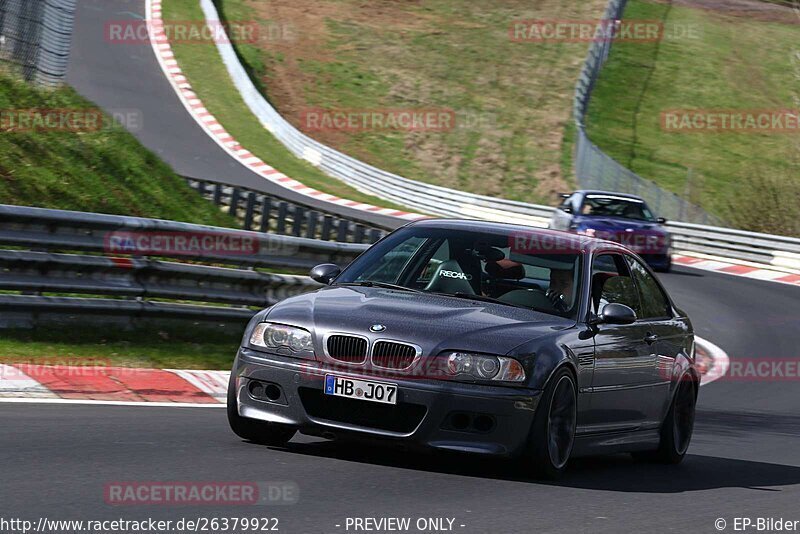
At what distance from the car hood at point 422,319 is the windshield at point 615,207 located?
709 inches

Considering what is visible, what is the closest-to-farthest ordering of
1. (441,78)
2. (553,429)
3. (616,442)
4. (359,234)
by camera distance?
(553,429) → (616,442) → (359,234) → (441,78)

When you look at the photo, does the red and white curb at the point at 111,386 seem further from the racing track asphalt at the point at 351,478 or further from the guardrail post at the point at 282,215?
the guardrail post at the point at 282,215

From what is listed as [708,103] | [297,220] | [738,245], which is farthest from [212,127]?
[708,103]

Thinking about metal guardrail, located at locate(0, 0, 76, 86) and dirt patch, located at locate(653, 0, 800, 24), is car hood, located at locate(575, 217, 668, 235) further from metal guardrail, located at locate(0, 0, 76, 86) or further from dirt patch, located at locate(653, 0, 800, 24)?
dirt patch, located at locate(653, 0, 800, 24)

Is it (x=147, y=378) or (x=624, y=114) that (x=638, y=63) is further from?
(x=147, y=378)

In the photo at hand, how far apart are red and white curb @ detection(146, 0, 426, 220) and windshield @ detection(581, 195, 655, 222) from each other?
23.8 feet

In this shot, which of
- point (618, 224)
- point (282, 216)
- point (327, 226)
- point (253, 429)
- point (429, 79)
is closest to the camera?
point (253, 429)

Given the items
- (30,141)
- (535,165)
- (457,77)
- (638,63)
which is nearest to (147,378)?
(30,141)

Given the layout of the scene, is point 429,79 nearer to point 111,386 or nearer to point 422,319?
point 111,386

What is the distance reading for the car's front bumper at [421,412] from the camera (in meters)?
6.90

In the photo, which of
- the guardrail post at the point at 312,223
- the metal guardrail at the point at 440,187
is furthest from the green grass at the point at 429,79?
the guardrail post at the point at 312,223

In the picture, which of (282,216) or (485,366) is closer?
(485,366)

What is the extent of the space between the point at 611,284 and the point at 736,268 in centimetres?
2173

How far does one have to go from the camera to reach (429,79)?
51312mm
